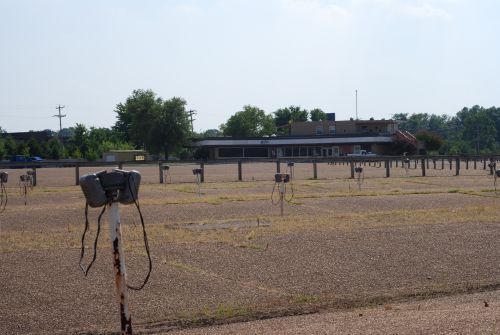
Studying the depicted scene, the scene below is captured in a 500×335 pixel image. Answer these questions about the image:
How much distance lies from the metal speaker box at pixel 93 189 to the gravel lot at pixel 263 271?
7.78ft

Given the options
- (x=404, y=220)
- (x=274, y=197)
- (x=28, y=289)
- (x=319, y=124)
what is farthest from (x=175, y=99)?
(x=28, y=289)

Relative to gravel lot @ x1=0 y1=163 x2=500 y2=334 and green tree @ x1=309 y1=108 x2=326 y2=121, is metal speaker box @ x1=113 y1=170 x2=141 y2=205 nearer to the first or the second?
gravel lot @ x1=0 y1=163 x2=500 y2=334

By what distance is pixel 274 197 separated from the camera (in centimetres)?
2805

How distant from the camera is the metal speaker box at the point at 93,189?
6262 millimetres

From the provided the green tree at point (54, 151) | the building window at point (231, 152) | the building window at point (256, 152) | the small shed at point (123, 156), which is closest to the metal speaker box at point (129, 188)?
the small shed at point (123, 156)

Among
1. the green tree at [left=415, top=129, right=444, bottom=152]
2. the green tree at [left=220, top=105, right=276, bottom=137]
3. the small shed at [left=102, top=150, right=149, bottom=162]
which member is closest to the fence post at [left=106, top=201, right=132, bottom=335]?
the small shed at [left=102, top=150, right=149, bottom=162]

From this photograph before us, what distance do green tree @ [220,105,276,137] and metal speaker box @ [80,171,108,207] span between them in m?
132

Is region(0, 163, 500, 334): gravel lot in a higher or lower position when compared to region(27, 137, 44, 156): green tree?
lower

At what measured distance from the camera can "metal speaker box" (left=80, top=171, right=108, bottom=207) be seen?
6262 mm

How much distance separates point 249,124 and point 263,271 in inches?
5064

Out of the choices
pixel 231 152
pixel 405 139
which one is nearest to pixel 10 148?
pixel 231 152

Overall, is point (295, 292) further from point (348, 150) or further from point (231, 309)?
point (348, 150)

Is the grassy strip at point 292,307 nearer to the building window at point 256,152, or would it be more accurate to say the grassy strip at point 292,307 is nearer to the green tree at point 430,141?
the green tree at point 430,141

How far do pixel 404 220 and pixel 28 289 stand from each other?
10288mm
